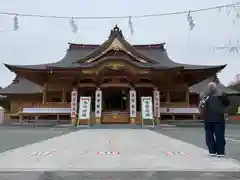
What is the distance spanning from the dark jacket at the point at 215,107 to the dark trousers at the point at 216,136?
10 centimetres

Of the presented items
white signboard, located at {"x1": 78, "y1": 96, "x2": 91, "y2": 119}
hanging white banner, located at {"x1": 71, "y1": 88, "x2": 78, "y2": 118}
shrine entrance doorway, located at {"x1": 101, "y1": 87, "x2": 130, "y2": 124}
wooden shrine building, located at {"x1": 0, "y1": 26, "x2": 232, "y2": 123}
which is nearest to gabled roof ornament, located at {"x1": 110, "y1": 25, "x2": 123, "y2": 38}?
wooden shrine building, located at {"x1": 0, "y1": 26, "x2": 232, "y2": 123}

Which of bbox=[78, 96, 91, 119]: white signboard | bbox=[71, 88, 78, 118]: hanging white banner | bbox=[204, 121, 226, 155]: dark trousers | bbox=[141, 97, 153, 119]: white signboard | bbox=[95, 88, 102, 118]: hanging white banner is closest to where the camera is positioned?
bbox=[204, 121, 226, 155]: dark trousers

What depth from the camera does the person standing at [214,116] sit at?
641 cm

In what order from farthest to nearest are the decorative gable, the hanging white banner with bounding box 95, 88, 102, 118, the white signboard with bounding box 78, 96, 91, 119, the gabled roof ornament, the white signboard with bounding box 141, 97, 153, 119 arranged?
the gabled roof ornament, the decorative gable, the hanging white banner with bounding box 95, 88, 102, 118, the white signboard with bounding box 78, 96, 91, 119, the white signboard with bounding box 141, 97, 153, 119

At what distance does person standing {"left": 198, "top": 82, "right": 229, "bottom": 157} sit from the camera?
A: 641 centimetres

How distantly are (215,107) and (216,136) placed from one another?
0.55m

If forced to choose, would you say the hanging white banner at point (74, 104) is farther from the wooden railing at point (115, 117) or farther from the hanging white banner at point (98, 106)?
the wooden railing at point (115, 117)

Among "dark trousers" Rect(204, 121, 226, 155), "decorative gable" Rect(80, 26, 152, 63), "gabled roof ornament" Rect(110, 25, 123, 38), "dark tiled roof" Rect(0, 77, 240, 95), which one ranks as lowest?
"dark trousers" Rect(204, 121, 226, 155)

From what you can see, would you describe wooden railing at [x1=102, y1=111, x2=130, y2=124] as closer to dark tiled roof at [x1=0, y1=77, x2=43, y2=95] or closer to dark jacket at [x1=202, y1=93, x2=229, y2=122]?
dark tiled roof at [x1=0, y1=77, x2=43, y2=95]

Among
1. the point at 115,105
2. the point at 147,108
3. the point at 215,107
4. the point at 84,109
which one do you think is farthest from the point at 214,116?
the point at 115,105

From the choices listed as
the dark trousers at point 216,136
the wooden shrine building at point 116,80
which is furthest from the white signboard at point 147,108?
the dark trousers at point 216,136

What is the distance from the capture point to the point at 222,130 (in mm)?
6410

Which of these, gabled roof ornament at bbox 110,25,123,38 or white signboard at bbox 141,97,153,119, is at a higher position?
gabled roof ornament at bbox 110,25,123,38

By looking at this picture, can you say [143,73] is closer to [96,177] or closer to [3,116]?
[3,116]
